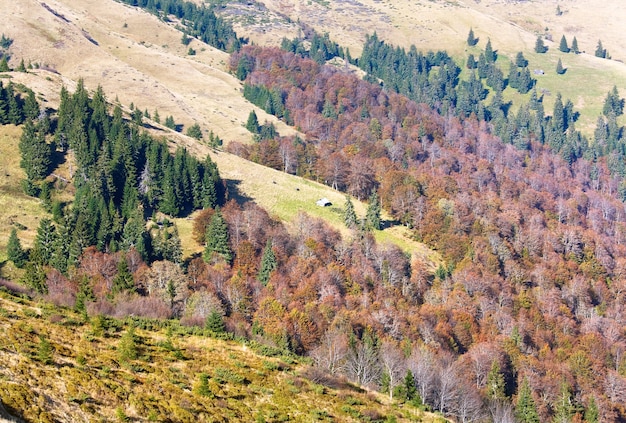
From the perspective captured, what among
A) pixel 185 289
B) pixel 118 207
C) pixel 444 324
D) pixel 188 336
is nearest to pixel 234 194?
pixel 118 207

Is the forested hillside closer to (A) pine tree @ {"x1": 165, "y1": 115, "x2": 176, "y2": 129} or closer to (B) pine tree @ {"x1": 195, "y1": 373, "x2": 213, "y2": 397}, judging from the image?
(B) pine tree @ {"x1": 195, "y1": 373, "x2": 213, "y2": 397}

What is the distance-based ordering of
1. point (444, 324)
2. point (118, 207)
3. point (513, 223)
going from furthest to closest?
point (513, 223)
point (118, 207)
point (444, 324)

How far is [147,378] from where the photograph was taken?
145 ft

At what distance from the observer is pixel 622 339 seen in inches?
5212

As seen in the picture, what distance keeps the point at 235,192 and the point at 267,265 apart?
33518 mm

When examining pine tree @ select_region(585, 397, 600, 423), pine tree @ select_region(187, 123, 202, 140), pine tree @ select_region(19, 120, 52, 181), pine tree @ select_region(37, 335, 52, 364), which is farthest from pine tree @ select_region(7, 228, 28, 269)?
pine tree @ select_region(187, 123, 202, 140)

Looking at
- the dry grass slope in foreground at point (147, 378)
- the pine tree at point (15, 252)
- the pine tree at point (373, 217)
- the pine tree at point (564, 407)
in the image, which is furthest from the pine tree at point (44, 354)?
the pine tree at point (373, 217)

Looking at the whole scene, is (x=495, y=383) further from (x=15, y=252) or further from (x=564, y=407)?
(x=15, y=252)

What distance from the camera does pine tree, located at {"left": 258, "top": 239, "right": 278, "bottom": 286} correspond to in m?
117

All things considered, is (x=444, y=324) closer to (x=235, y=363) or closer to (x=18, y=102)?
(x=235, y=363)

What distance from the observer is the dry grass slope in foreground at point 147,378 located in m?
37.1

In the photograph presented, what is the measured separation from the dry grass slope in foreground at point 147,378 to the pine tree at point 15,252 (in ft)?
154

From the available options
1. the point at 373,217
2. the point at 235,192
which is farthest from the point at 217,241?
the point at 373,217

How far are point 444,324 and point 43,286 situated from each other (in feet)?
222
